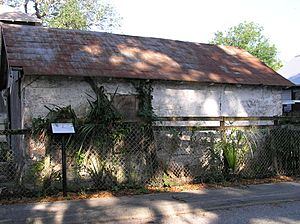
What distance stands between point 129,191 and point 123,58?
4.55m

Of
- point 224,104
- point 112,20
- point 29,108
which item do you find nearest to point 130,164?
point 29,108

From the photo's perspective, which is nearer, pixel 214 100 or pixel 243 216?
pixel 243 216

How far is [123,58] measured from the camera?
10.9m

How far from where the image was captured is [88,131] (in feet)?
25.3

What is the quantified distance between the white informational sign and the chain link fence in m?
0.47

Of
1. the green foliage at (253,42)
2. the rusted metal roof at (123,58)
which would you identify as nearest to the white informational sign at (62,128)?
the rusted metal roof at (123,58)

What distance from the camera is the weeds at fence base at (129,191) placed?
705cm

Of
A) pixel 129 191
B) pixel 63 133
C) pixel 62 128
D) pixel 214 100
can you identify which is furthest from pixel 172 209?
pixel 214 100

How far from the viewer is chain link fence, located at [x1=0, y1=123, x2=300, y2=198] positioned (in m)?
7.70

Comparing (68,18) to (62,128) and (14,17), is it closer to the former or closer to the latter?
(14,17)

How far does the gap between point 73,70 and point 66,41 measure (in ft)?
6.97

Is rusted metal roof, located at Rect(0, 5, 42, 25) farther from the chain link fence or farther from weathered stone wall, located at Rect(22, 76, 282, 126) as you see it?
the chain link fence

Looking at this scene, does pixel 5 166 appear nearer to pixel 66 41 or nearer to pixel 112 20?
pixel 66 41

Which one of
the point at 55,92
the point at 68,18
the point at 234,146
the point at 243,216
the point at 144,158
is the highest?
the point at 68,18
